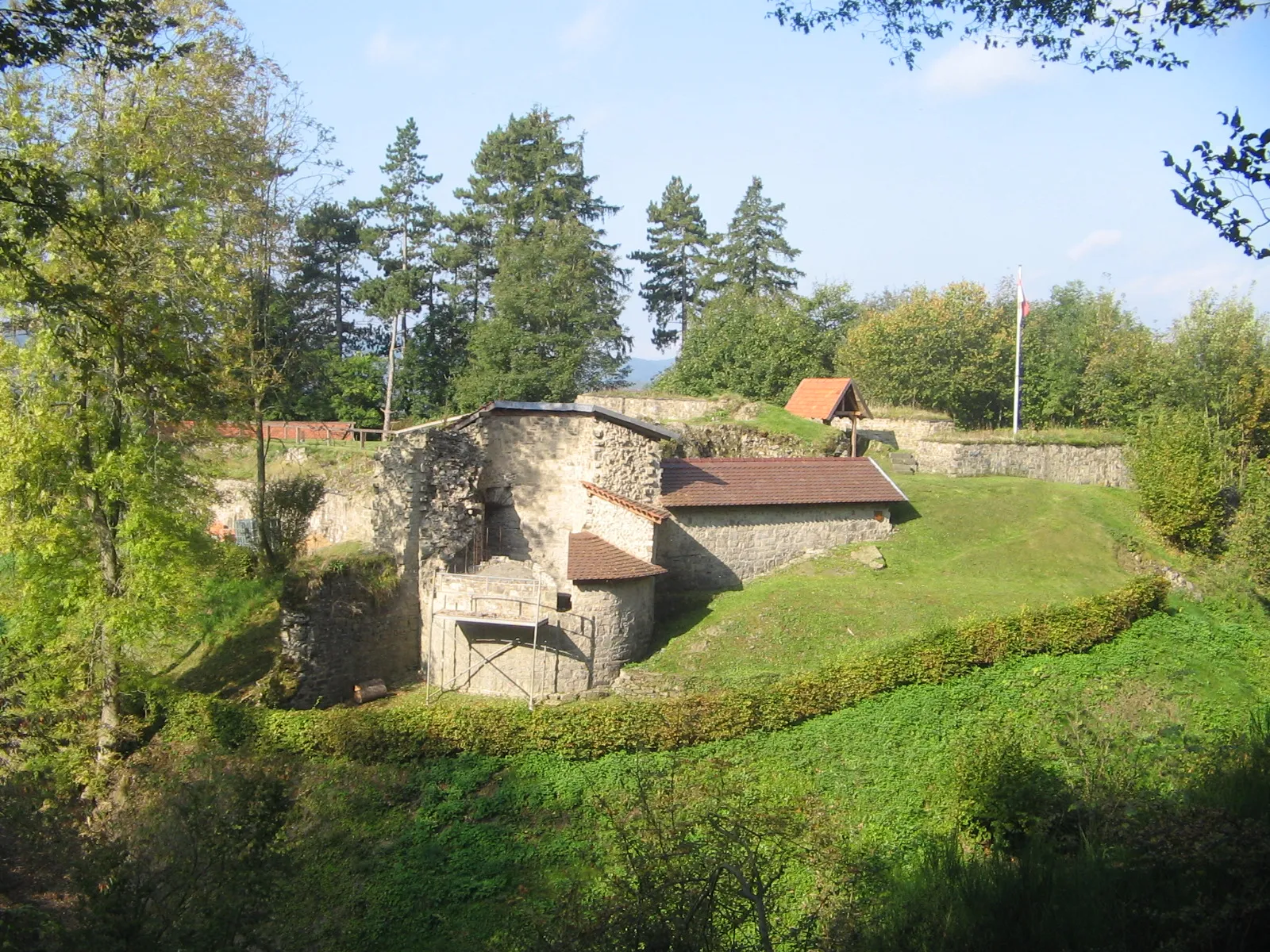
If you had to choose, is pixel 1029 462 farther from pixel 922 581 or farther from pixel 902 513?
pixel 922 581

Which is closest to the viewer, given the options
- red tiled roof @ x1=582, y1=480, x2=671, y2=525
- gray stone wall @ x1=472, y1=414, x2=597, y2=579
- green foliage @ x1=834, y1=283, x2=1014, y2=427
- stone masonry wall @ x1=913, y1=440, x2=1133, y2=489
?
red tiled roof @ x1=582, y1=480, x2=671, y2=525

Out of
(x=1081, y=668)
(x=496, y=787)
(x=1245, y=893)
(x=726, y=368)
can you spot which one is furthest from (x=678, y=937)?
(x=726, y=368)

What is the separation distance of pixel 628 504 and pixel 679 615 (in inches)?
111

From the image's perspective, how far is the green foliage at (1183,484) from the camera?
25.5 meters

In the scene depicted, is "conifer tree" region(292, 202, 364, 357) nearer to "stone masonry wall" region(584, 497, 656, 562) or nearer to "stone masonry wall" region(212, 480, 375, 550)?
"stone masonry wall" region(212, 480, 375, 550)

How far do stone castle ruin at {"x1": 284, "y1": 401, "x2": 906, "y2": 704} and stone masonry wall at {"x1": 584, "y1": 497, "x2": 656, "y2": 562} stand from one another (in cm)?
4

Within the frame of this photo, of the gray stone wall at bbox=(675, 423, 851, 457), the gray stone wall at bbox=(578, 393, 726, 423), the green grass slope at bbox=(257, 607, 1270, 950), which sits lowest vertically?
the green grass slope at bbox=(257, 607, 1270, 950)

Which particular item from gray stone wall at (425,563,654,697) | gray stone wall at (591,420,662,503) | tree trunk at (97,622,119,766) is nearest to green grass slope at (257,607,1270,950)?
gray stone wall at (425,563,654,697)

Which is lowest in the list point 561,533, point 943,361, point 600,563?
point 600,563

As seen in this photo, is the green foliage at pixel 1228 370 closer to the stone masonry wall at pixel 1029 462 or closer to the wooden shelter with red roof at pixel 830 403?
the stone masonry wall at pixel 1029 462

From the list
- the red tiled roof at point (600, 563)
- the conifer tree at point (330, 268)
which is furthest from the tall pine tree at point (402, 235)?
the red tiled roof at point (600, 563)

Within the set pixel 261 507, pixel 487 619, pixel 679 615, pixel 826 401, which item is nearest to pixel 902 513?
pixel 826 401

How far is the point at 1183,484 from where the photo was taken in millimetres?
25625

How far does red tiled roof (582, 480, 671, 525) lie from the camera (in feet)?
67.1
